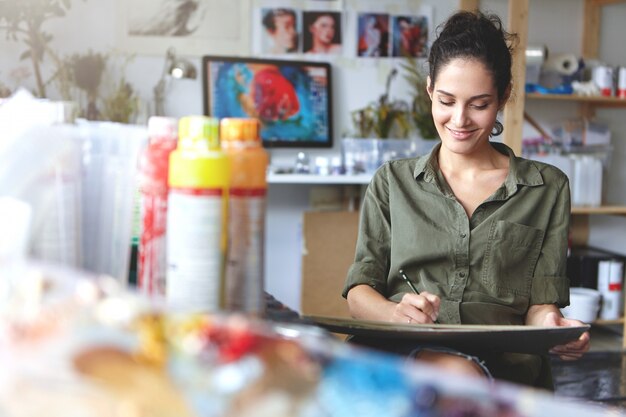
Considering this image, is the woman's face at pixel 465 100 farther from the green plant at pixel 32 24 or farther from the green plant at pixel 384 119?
the green plant at pixel 32 24

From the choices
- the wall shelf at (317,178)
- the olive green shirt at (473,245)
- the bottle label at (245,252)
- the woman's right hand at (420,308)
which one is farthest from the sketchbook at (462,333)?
the wall shelf at (317,178)

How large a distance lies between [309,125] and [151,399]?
3.50 meters

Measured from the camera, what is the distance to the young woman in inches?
65.8

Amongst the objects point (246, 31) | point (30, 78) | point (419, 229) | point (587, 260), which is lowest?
point (587, 260)

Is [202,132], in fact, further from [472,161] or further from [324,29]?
[324,29]

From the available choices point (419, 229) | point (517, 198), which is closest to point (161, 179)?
point (419, 229)

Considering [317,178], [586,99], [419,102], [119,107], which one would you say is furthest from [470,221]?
[586,99]

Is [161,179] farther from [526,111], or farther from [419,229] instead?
[526,111]

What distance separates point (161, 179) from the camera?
91 cm

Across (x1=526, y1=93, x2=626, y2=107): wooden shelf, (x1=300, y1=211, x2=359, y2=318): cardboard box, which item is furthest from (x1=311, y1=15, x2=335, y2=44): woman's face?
(x1=526, y1=93, x2=626, y2=107): wooden shelf

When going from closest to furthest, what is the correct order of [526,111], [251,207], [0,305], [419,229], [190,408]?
[190,408] → [0,305] → [251,207] → [419,229] → [526,111]

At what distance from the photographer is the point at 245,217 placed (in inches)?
33.8

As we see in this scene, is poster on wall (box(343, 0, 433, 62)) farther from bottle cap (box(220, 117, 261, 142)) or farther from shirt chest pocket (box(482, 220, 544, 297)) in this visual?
bottle cap (box(220, 117, 261, 142))

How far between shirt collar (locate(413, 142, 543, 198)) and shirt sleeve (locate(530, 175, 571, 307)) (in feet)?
0.23
